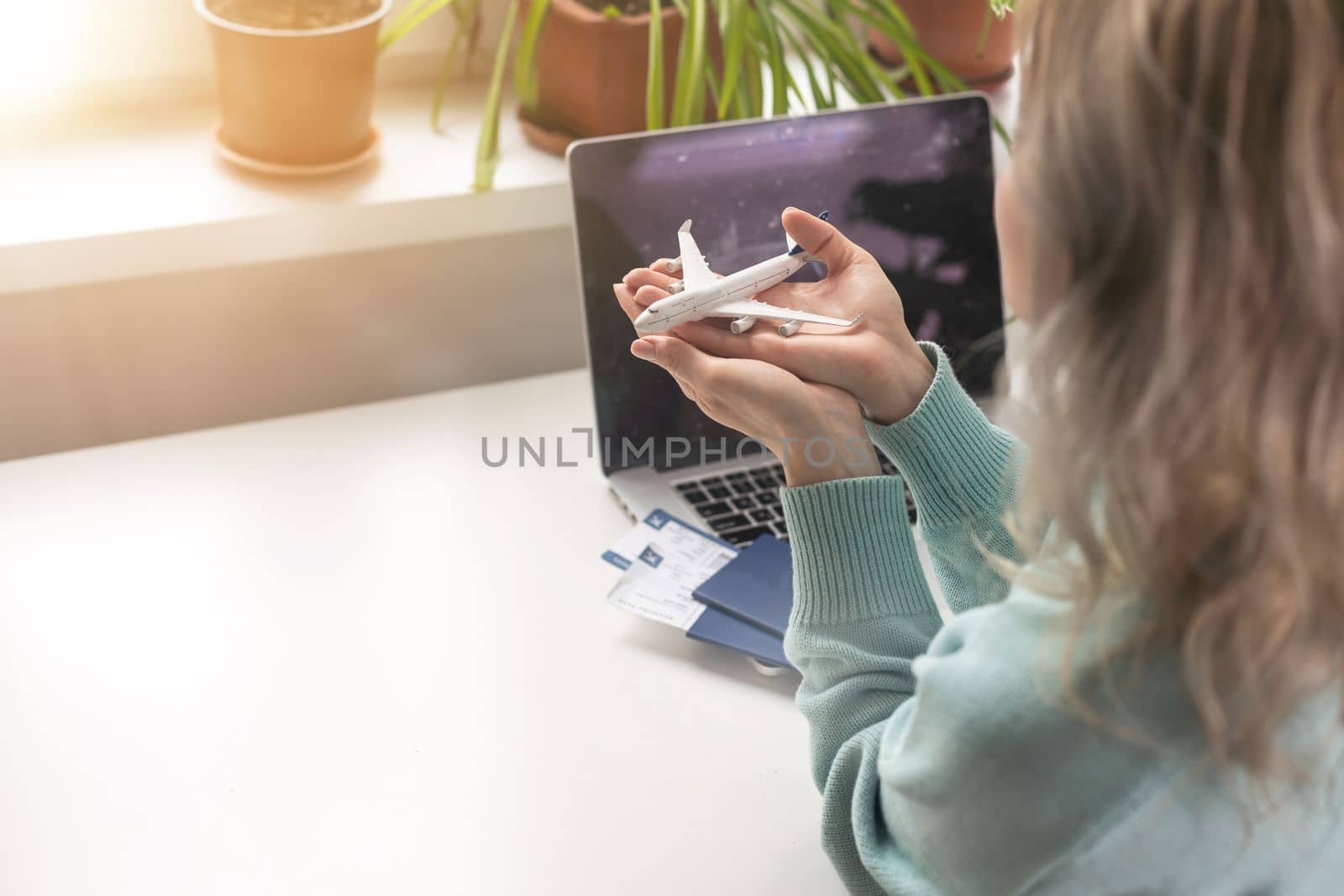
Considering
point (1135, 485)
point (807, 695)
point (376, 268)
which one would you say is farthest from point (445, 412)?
point (1135, 485)

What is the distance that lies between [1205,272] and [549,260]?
2.93 feet

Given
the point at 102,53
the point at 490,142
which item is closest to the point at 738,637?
the point at 490,142

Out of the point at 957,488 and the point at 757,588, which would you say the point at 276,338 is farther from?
the point at 957,488

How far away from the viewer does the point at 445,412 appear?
3.33ft

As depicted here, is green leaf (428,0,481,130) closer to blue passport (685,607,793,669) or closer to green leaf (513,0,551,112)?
green leaf (513,0,551,112)

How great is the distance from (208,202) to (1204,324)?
88 centimetres

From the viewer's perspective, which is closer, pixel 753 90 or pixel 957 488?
pixel 957 488

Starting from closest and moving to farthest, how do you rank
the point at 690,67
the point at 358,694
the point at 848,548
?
Answer: the point at 848,548 < the point at 358,694 < the point at 690,67

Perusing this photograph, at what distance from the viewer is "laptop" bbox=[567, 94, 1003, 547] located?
89cm

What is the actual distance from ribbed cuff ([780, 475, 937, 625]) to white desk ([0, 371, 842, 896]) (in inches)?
4.9

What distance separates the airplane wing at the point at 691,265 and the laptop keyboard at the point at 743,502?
0.18 meters

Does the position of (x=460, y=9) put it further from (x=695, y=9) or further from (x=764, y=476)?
(x=764, y=476)

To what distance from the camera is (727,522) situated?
34.9 inches

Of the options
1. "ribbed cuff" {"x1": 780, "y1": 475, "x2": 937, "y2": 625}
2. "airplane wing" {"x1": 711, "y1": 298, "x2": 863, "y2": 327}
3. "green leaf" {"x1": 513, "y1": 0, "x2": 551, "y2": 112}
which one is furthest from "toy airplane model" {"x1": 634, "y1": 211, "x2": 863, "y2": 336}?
"green leaf" {"x1": 513, "y1": 0, "x2": 551, "y2": 112}
